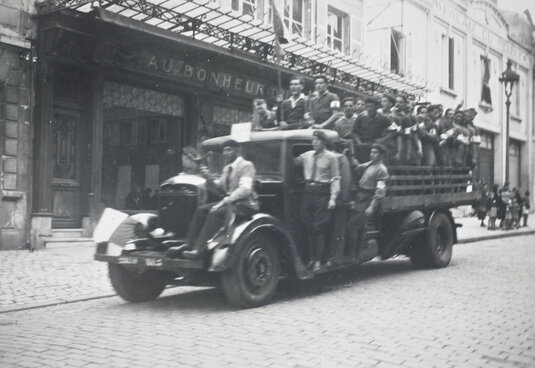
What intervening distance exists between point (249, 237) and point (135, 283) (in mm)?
1619

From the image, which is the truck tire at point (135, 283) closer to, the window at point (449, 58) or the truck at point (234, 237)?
the truck at point (234, 237)

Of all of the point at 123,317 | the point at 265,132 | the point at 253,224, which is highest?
the point at 265,132

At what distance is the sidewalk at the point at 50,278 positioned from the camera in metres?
7.77

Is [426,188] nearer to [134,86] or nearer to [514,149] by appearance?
[134,86]

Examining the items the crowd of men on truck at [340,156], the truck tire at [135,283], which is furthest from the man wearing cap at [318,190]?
the truck tire at [135,283]

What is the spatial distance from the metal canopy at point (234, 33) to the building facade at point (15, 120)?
2.11 ft

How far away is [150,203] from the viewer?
51.9ft

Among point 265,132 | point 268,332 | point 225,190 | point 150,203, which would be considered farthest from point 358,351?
point 150,203

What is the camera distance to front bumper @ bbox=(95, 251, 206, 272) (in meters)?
6.82

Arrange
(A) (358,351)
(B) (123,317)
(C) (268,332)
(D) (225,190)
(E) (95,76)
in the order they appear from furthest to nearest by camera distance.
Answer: (E) (95,76)
(D) (225,190)
(B) (123,317)
(C) (268,332)
(A) (358,351)

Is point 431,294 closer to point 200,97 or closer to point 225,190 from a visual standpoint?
point 225,190

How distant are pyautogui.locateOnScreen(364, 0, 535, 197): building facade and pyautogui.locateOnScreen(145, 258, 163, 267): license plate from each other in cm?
1764

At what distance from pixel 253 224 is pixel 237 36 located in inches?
359

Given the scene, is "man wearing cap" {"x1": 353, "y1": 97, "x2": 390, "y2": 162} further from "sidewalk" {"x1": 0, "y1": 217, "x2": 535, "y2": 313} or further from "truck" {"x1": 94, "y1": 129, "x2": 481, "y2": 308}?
"sidewalk" {"x1": 0, "y1": 217, "x2": 535, "y2": 313}
